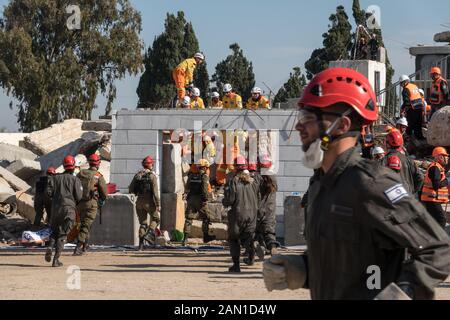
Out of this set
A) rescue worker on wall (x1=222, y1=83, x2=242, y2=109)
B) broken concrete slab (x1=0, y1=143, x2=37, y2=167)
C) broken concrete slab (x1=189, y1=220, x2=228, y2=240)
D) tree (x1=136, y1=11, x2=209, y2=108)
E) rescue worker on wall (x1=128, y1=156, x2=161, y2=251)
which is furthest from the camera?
tree (x1=136, y1=11, x2=209, y2=108)

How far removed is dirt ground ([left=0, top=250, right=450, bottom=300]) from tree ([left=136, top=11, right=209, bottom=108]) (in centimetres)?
3963

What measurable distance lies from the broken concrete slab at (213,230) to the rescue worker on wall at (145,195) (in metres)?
1.76

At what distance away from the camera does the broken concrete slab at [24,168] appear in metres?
28.5

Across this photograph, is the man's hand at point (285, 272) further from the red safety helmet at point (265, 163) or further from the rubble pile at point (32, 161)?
the rubble pile at point (32, 161)

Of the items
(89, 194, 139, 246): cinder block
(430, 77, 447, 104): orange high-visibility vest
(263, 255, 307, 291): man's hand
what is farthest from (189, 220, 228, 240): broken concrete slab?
(263, 255, 307, 291): man's hand

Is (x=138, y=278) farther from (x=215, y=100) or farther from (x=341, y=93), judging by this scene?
(x=215, y=100)

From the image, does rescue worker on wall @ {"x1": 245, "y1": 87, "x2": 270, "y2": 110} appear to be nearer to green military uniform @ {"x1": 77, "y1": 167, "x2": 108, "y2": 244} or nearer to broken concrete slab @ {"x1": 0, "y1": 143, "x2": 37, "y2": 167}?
green military uniform @ {"x1": 77, "y1": 167, "x2": 108, "y2": 244}

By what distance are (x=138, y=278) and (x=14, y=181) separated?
13.4 m

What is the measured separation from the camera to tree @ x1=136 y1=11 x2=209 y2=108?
59.2 m

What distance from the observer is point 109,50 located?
181 ft

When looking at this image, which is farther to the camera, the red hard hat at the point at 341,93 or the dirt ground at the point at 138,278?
the dirt ground at the point at 138,278

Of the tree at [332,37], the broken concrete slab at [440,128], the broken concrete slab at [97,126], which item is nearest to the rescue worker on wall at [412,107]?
the broken concrete slab at [440,128]

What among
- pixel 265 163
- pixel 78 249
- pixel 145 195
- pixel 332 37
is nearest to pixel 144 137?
pixel 145 195

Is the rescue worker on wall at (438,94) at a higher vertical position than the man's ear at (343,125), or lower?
higher
